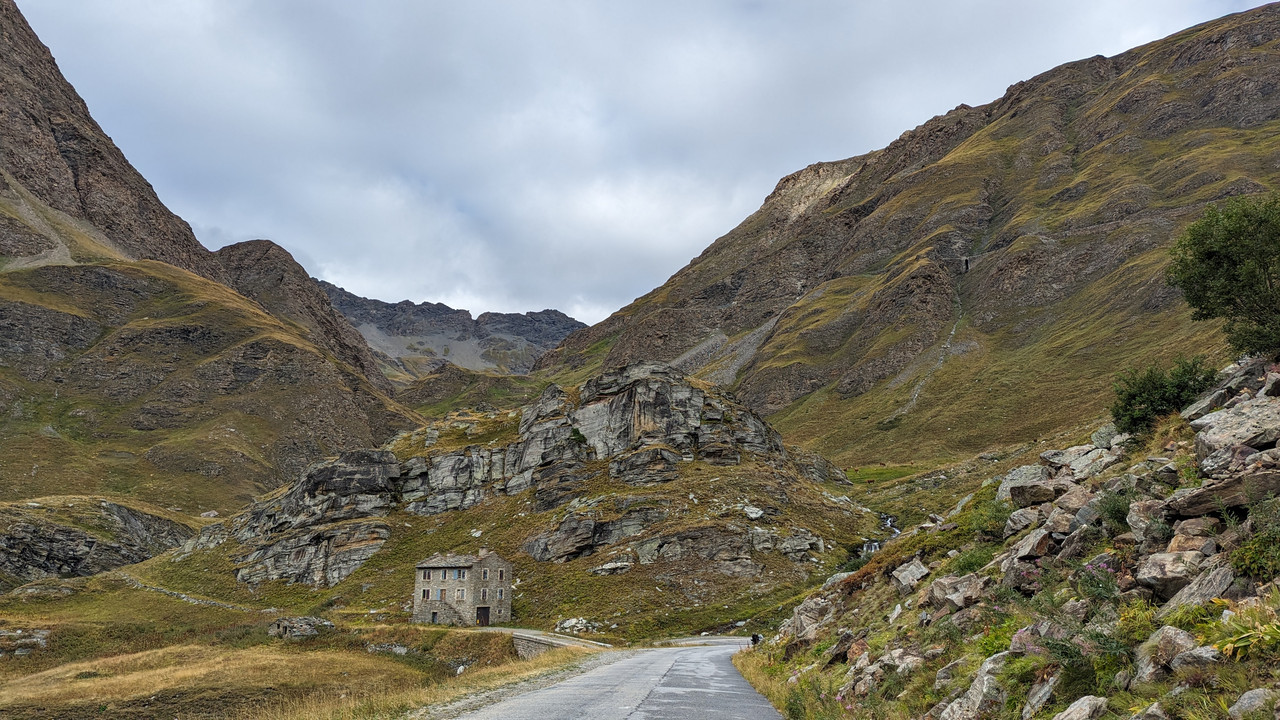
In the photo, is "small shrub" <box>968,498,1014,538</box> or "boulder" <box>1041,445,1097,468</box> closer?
"small shrub" <box>968,498,1014,538</box>

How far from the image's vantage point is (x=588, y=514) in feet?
234

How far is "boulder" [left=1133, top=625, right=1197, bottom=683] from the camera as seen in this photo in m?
7.16

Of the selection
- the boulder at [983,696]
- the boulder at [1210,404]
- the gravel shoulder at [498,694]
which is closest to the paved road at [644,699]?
the gravel shoulder at [498,694]

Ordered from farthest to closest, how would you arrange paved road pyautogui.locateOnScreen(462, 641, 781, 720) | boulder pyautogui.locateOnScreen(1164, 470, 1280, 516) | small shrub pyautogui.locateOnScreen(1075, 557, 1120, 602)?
paved road pyautogui.locateOnScreen(462, 641, 781, 720), small shrub pyautogui.locateOnScreen(1075, 557, 1120, 602), boulder pyautogui.locateOnScreen(1164, 470, 1280, 516)

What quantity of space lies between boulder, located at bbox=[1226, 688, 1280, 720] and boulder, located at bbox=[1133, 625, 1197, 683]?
40.8 inches

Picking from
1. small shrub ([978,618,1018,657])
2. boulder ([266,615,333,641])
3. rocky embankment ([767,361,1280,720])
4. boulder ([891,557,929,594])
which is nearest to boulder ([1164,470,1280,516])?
rocky embankment ([767,361,1280,720])

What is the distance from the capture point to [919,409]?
446ft

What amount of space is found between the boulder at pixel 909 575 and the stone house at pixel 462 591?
52.1 m

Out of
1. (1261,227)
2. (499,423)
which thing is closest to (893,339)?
(499,423)

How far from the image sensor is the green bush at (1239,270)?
1883cm

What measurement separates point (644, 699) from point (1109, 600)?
12.0 meters

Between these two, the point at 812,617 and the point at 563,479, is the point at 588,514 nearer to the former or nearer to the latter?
the point at 563,479

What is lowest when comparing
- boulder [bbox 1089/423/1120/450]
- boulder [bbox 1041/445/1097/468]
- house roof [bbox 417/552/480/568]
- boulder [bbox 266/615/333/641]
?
boulder [bbox 266/615/333/641]

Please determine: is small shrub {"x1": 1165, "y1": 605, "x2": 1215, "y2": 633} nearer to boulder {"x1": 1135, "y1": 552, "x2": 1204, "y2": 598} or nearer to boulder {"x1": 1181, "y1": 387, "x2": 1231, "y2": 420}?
boulder {"x1": 1135, "y1": 552, "x2": 1204, "y2": 598}
